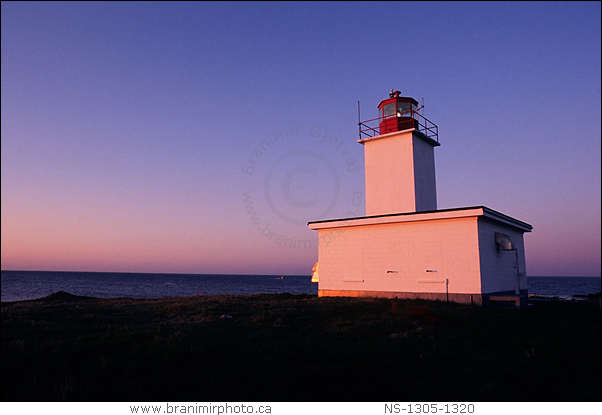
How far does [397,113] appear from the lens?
23.4 meters

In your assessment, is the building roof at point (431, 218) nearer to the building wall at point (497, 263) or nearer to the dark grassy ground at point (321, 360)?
the building wall at point (497, 263)

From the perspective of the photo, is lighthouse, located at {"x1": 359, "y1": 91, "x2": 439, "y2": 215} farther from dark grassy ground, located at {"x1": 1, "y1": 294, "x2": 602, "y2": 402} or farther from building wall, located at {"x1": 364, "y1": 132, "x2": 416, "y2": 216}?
dark grassy ground, located at {"x1": 1, "y1": 294, "x2": 602, "y2": 402}

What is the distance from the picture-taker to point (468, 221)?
1741cm

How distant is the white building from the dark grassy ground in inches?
142

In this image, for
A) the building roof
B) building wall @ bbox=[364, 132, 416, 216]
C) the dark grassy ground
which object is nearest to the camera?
the dark grassy ground

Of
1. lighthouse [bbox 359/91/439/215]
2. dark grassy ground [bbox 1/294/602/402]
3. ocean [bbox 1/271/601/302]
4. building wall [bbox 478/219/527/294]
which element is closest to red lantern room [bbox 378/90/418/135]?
lighthouse [bbox 359/91/439/215]

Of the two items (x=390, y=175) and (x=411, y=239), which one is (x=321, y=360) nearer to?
(x=411, y=239)

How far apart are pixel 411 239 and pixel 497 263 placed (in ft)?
13.2

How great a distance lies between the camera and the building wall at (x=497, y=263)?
17.6 meters

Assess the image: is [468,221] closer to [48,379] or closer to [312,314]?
[312,314]

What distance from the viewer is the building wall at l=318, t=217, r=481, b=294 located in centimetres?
1744

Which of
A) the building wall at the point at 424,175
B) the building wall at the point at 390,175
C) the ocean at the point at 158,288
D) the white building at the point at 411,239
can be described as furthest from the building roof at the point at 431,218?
the ocean at the point at 158,288

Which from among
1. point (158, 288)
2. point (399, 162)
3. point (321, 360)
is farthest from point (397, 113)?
point (158, 288)

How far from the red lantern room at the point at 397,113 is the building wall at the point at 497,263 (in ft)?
23.9
